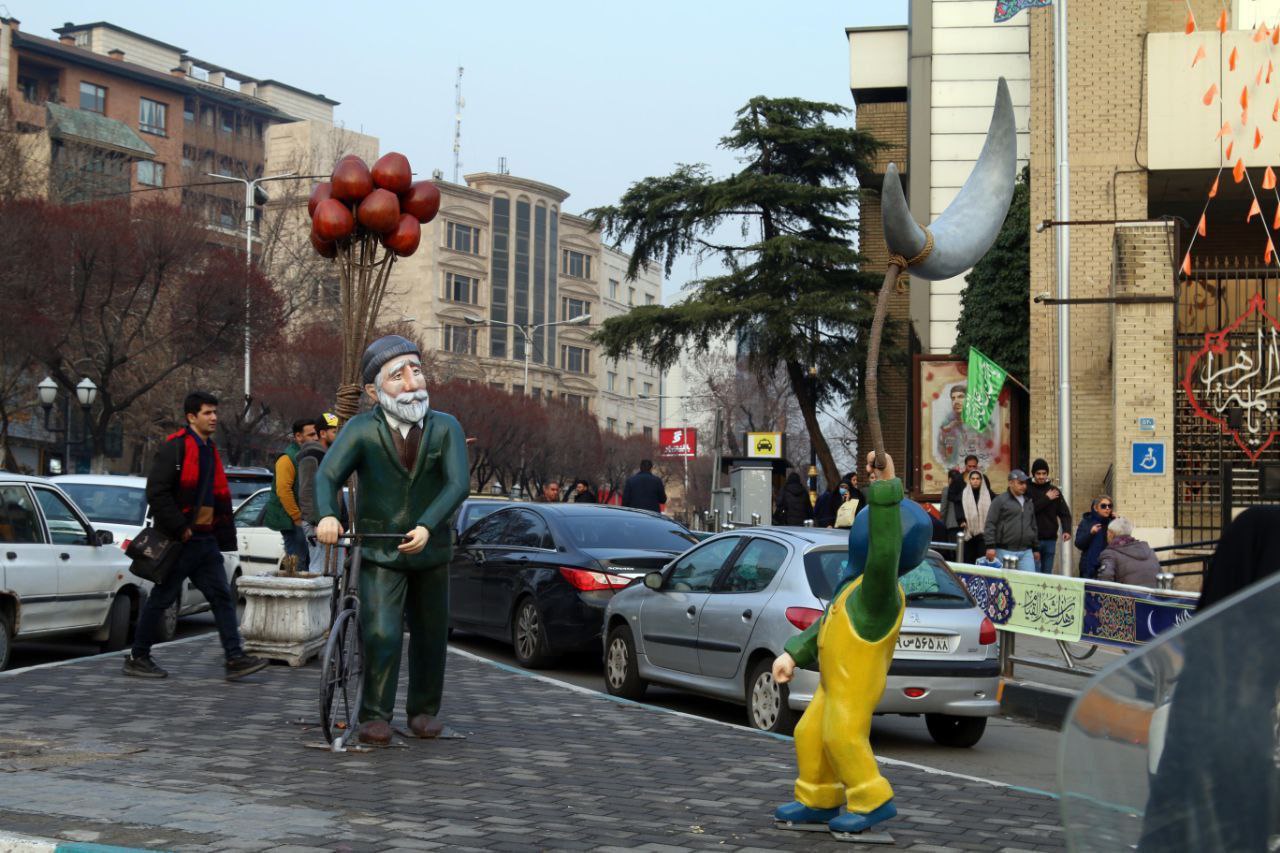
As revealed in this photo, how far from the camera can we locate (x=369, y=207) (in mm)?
12312

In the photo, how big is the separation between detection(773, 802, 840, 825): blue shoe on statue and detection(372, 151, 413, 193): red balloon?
23.8ft

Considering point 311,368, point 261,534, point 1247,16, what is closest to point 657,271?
point 311,368

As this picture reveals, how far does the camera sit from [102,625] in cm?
1360

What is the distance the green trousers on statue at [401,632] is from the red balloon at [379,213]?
172 inches

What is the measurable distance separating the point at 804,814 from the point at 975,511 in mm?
13558

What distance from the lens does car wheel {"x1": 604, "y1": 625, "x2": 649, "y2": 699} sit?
12227 millimetres

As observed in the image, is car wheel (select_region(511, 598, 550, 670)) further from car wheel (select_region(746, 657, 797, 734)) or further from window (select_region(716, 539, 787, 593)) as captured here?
car wheel (select_region(746, 657, 797, 734))

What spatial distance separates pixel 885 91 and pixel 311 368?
2122 centimetres

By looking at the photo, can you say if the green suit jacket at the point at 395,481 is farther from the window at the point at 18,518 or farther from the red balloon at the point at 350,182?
the window at the point at 18,518

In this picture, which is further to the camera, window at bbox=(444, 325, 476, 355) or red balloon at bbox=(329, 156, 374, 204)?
window at bbox=(444, 325, 476, 355)

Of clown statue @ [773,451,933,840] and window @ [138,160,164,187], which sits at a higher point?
window @ [138,160,164,187]

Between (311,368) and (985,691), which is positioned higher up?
→ (311,368)

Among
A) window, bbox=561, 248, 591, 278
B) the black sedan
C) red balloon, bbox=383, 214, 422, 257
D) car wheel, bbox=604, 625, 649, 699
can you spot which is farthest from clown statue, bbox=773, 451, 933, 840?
window, bbox=561, 248, 591, 278

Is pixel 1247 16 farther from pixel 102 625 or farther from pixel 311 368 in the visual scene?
pixel 311 368
